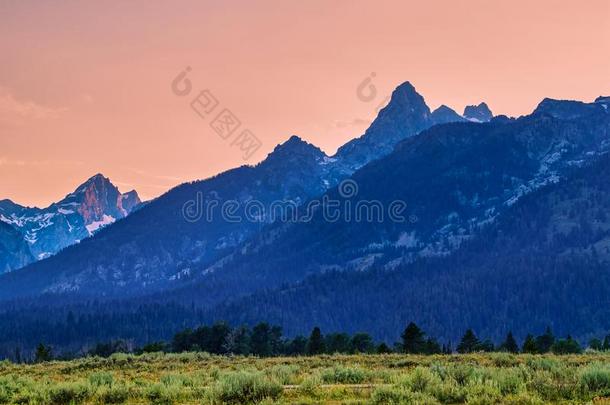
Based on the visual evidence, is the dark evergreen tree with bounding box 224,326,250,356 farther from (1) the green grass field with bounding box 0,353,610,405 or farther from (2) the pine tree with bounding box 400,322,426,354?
(1) the green grass field with bounding box 0,353,610,405

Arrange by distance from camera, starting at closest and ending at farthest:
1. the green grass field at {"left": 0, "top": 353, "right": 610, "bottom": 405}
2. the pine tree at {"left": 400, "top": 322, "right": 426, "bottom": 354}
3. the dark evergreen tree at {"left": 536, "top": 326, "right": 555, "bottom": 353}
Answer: the green grass field at {"left": 0, "top": 353, "right": 610, "bottom": 405}, the pine tree at {"left": 400, "top": 322, "right": 426, "bottom": 354}, the dark evergreen tree at {"left": 536, "top": 326, "right": 555, "bottom": 353}

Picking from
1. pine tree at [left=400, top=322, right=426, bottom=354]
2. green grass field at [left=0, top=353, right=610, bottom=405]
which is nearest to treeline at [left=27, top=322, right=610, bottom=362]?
pine tree at [left=400, top=322, right=426, bottom=354]

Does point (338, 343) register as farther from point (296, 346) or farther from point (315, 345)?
point (315, 345)

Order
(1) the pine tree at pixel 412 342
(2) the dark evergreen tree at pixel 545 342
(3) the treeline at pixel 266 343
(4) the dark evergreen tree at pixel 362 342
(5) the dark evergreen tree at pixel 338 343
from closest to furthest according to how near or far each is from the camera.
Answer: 1. (1) the pine tree at pixel 412 342
2. (2) the dark evergreen tree at pixel 545 342
3. (3) the treeline at pixel 266 343
4. (5) the dark evergreen tree at pixel 338 343
5. (4) the dark evergreen tree at pixel 362 342

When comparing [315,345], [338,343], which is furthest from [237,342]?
[315,345]

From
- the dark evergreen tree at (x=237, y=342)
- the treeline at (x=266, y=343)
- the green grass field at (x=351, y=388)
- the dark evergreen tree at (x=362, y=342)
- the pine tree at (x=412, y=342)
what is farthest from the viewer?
the dark evergreen tree at (x=237, y=342)

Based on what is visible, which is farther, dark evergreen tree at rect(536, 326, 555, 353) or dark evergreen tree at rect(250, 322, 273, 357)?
dark evergreen tree at rect(250, 322, 273, 357)

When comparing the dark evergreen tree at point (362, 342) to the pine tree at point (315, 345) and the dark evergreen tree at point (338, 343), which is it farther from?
the pine tree at point (315, 345)

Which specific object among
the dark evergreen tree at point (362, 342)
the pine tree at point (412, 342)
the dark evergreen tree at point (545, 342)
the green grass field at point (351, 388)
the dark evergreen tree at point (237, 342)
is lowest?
the dark evergreen tree at point (545, 342)

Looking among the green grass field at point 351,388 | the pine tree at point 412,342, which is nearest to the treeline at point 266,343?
the pine tree at point 412,342

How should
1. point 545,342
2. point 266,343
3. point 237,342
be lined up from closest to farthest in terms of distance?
point 545,342 < point 237,342 < point 266,343

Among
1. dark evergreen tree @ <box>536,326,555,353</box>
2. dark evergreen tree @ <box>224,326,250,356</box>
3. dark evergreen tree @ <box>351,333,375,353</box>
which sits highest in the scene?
dark evergreen tree @ <box>224,326,250,356</box>

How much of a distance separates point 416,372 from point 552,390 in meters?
4.77

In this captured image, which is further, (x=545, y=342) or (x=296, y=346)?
(x=296, y=346)
